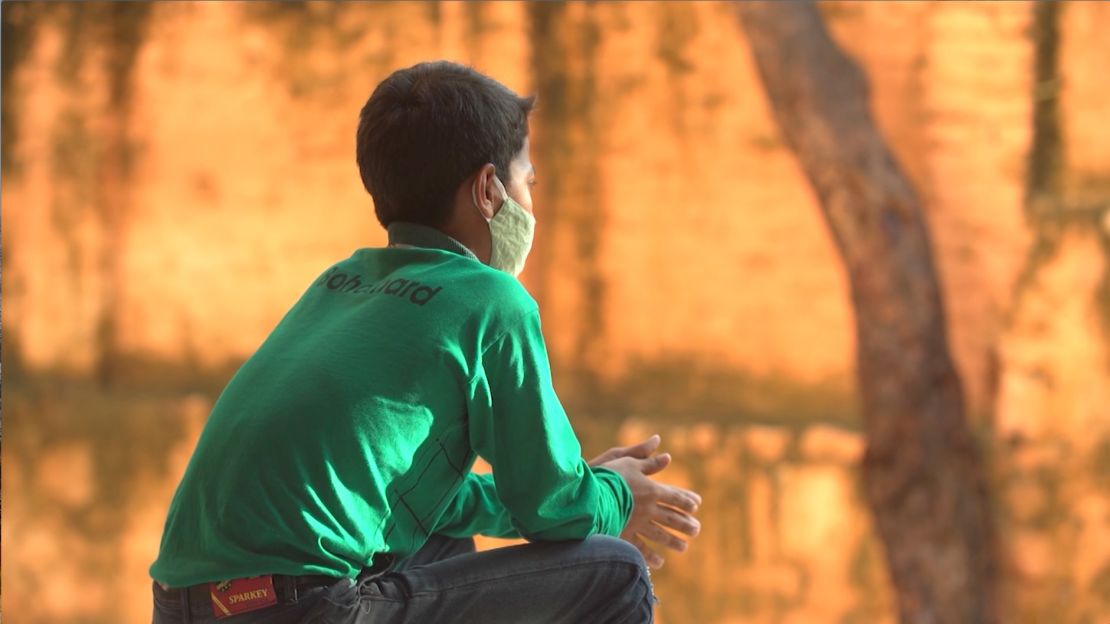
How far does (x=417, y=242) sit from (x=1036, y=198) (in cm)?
265

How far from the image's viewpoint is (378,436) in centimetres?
173

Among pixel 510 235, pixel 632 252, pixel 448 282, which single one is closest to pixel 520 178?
pixel 510 235

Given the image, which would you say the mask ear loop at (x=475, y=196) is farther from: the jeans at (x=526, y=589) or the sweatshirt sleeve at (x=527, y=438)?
the jeans at (x=526, y=589)

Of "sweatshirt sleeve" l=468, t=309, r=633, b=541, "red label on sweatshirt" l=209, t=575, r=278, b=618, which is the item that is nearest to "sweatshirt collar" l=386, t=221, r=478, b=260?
"sweatshirt sleeve" l=468, t=309, r=633, b=541

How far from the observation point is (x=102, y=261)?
4664 millimetres

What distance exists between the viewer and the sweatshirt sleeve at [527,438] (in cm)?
177

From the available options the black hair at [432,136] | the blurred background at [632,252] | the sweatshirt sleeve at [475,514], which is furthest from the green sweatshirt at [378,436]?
the blurred background at [632,252]

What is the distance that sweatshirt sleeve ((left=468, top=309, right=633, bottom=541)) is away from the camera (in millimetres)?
1767

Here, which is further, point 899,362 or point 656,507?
point 899,362

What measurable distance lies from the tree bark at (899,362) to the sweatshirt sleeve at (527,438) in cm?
247

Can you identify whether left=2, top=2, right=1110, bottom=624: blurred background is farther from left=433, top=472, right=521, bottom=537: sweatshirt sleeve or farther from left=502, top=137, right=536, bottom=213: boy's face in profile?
left=502, top=137, right=536, bottom=213: boy's face in profile

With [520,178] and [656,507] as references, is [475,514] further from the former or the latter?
[520,178]

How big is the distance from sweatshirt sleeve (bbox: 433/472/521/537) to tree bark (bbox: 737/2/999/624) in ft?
7.22

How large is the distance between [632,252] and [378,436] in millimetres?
2584
